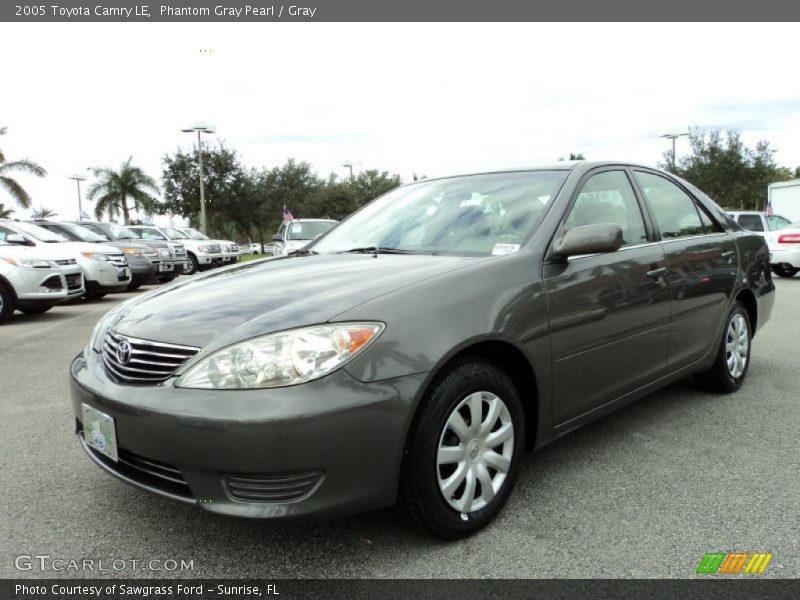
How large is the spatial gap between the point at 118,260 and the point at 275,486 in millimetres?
11227

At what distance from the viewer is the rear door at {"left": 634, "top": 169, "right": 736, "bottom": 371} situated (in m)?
3.69

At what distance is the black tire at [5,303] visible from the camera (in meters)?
9.14

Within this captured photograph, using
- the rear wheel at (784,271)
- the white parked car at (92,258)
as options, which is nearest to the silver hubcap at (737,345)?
the white parked car at (92,258)

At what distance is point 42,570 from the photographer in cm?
233

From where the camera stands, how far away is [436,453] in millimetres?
2332

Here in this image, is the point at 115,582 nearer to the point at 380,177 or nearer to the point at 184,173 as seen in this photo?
the point at 184,173

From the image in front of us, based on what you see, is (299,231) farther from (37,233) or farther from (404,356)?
(404,356)

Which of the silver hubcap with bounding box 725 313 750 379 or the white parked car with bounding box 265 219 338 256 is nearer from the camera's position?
the silver hubcap with bounding box 725 313 750 379

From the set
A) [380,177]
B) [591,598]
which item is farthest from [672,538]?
[380,177]

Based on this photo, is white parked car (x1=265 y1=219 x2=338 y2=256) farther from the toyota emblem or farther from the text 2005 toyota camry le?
the toyota emblem

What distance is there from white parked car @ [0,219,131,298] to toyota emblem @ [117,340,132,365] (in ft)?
28.8

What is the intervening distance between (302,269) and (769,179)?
41.1 meters

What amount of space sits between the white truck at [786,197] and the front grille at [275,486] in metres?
36.2

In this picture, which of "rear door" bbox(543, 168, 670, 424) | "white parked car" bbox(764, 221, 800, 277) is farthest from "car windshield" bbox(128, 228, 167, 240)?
"rear door" bbox(543, 168, 670, 424)
